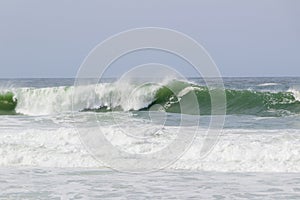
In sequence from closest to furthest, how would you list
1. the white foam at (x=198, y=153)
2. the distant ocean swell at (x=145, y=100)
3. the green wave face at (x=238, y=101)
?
the white foam at (x=198, y=153)
the green wave face at (x=238, y=101)
the distant ocean swell at (x=145, y=100)

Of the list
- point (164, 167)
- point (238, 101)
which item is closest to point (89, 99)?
point (238, 101)

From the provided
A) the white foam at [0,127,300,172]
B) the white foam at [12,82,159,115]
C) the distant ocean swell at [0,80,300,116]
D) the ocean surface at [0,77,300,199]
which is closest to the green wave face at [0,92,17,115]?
the distant ocean swell at [0,80,300,116]

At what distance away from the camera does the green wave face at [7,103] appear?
21356 mm

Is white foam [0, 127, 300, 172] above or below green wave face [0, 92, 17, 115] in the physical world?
below

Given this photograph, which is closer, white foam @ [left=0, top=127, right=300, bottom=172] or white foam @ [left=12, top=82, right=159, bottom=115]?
white foam @ [left=0, top=127, right=300, bottom=172]

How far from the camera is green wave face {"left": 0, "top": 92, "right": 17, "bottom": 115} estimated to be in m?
21.4

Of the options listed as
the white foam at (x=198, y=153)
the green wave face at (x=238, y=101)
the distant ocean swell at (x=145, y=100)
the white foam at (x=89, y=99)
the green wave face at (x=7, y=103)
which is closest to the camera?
the white foam at (x=198, y=153)

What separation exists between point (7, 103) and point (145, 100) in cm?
655

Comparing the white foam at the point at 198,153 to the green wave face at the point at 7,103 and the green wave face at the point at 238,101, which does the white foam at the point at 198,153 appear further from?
the green wave face at the point at 7,103

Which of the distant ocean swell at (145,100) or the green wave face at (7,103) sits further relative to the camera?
the green wave face at (7,103)

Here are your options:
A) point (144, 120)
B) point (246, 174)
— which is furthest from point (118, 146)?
point (144, 120)

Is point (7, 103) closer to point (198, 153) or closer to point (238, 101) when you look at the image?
point (238, 101)

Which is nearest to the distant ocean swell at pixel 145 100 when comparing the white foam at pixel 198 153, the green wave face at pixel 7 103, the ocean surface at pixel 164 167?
the green wave face at pixel 7 103

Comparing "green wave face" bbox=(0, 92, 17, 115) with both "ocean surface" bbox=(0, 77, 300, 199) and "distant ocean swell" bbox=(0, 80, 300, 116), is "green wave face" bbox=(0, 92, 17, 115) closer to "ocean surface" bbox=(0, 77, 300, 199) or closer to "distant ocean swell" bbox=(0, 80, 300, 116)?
"distant ocean swell" bbox=(0, 80, 300, 116)
